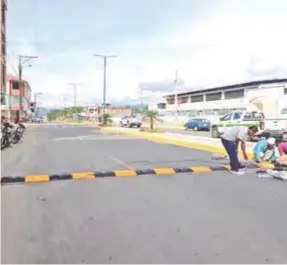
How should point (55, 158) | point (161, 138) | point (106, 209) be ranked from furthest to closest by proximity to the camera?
point (161, 138)
point (55, 158)
point (106, 209)

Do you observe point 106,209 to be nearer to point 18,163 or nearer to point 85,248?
point 85,248

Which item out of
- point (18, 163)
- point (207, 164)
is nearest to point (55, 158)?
point (18, 163)

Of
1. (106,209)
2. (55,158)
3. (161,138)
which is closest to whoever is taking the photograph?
(106,209)

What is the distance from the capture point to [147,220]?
642 cm

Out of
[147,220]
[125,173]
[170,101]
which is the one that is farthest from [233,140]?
[170,101]

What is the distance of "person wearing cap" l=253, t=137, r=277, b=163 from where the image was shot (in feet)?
42.0

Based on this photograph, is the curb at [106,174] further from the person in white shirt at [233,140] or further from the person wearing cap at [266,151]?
the person wearing cap at [266,151]

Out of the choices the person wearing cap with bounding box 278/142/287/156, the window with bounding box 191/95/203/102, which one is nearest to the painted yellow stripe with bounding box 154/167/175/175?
the person wearing cap with bounding box 278/142/287/156

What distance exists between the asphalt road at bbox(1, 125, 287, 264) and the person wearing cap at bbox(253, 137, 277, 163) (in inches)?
92.6

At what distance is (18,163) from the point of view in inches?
565

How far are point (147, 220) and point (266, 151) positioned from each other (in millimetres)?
7362

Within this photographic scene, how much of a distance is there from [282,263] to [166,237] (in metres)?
1.41

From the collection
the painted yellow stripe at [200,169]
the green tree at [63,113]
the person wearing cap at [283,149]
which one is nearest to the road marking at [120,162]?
the painted yellow stripe at [200,169]

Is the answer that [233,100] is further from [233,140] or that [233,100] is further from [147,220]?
[147,220]
